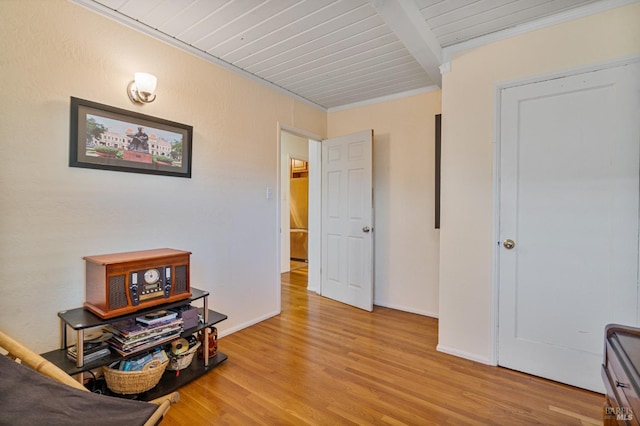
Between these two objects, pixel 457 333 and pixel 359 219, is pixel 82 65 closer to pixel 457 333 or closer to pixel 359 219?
pixel 359 219

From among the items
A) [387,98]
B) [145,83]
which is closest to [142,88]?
[145,83]

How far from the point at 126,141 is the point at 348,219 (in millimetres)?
2377

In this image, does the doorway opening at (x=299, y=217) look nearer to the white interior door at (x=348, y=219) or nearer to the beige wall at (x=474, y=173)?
the white interior door at (x=348, y=219)

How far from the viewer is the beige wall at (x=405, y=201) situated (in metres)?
3.23

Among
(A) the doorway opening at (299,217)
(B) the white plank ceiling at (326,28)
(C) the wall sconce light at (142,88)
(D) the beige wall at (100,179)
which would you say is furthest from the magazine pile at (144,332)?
(A) the doorway opening at (299,217)

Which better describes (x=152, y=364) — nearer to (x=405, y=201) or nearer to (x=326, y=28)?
(x=326, y=28)

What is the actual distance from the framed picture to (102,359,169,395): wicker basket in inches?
48.9

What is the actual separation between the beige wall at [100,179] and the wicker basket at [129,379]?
433 mm

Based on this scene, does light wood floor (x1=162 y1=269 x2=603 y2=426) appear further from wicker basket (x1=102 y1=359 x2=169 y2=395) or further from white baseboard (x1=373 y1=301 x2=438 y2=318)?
white baseboard (x1=373 y1=301 x2=438 y2=318)

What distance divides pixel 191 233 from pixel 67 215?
0.81m

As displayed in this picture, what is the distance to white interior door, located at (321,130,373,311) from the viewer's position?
343 centimetres

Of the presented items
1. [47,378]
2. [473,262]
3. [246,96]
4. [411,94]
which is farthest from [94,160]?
[411,94]

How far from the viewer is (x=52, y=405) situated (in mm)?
1008

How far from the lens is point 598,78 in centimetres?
188
